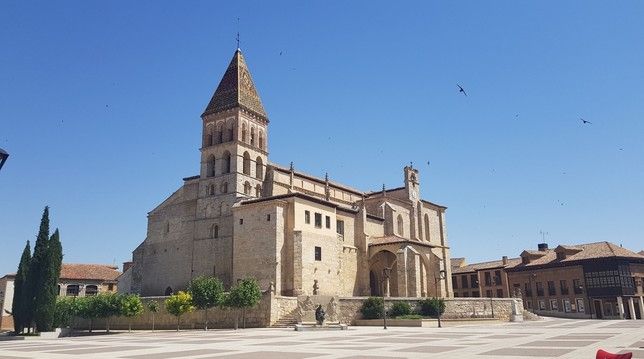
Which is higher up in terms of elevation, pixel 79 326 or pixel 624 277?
pixel 624 277

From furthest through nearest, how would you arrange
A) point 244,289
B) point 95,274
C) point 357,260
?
point 95,274
point 357,260
point 244,289

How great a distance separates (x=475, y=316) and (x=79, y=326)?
114 feet

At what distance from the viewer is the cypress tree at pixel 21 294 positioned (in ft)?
115

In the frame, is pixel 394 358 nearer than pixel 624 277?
Yes

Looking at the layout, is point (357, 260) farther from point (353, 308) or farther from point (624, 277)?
point (624, 277)

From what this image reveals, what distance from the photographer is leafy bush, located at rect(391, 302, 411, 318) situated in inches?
1555

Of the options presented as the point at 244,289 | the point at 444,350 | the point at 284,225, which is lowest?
the point at 444,350

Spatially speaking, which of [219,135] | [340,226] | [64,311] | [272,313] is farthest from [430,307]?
[64,311]

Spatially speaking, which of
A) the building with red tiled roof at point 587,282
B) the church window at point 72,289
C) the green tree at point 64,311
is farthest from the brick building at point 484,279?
the church window at point 72,289

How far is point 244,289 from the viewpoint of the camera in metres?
36.1

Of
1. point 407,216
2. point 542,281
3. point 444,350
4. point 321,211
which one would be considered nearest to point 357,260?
point 321,211

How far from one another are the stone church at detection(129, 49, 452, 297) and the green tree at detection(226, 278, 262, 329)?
17.5 feet

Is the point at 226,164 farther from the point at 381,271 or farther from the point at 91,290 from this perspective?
the point at 91,290

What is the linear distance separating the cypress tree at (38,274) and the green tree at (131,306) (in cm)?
589
